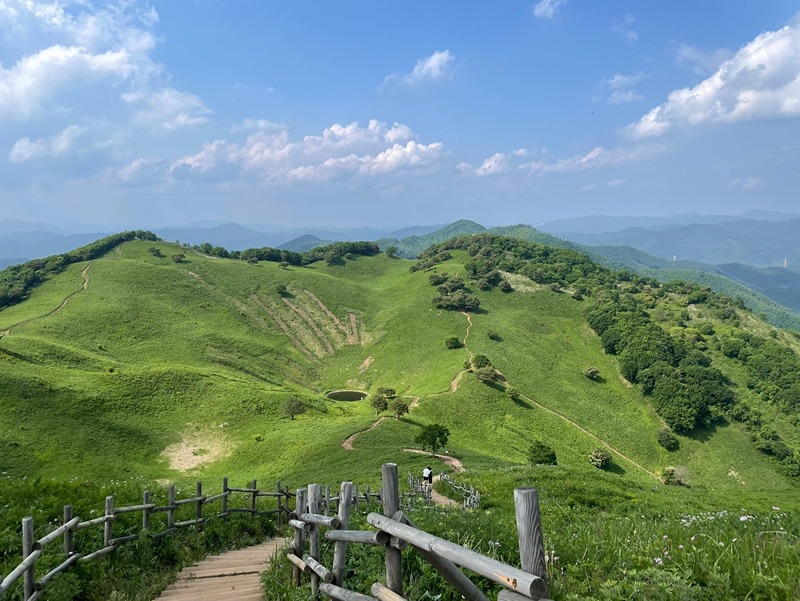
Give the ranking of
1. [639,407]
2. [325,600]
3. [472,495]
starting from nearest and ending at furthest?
[325,600] → [472,495] → [639,407]

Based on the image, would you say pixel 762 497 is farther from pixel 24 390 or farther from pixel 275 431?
pixel 24 390

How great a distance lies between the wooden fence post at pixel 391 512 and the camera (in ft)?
19.4

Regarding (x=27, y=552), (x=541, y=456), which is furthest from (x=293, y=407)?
(x=27, y=552)

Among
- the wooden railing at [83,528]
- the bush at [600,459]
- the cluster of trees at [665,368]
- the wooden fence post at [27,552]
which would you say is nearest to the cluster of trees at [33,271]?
the wooden railing at [83,528]

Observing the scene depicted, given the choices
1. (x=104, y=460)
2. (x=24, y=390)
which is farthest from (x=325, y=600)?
(x=24, y=390)

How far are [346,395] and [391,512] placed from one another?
7125cm

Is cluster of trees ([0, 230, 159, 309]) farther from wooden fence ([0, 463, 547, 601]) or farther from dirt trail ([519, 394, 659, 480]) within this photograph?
wooden fence ([0, 463, 547, 601])

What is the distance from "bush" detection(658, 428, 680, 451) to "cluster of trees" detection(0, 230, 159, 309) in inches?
4634

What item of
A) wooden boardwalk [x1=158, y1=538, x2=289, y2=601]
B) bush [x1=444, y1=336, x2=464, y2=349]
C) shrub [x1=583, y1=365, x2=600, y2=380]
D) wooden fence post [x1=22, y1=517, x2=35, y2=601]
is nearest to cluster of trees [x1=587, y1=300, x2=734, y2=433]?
shrub [x1=583, y1=365, x2=600, y2=380]

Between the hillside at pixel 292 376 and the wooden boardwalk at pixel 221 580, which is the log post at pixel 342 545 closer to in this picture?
the wooden boardwalk at pixel 221 580

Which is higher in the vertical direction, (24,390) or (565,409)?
(24,390)

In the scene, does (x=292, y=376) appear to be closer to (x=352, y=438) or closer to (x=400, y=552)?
(x=352, y=438)

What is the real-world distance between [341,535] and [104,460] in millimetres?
42102

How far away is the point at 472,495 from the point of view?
2409cm
